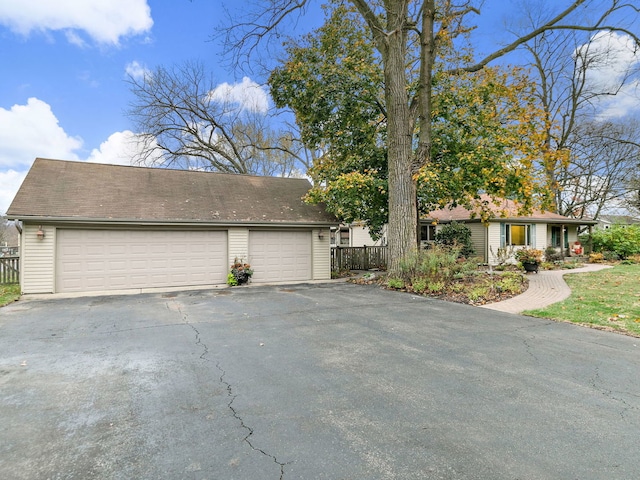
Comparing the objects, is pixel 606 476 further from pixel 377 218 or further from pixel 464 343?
pixel 377 218

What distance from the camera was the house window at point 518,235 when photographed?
18.1 meters

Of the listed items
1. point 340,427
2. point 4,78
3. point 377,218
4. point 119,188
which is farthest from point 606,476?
point 4,78

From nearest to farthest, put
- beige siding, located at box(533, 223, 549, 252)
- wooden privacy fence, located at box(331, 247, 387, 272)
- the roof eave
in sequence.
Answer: the roof eave < wooden privacy fence, located at box(331, 247, 387, 272) < beige siding, located at box(533, 223, 549, 252)

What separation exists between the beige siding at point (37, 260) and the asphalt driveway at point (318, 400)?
166 inches

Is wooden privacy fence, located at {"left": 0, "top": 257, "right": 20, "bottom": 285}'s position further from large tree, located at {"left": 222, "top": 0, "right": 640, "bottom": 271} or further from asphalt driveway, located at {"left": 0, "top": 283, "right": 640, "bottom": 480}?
large tree, located at {"left": 222, "top": 0, "right": 640, "bottom": 271}

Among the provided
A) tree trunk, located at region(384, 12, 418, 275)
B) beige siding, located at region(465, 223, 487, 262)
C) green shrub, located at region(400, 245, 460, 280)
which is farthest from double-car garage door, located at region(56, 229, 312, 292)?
beige siding, located at region(465, 223, 487, 262)

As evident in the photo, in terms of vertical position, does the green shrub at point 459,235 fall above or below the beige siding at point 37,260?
above

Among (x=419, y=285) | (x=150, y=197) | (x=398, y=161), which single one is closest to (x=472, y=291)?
(x=419, y=285)

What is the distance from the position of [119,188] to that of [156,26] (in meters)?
6.20

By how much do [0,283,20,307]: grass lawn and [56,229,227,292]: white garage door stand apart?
1.02m

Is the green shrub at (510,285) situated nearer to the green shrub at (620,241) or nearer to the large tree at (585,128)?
the green shrub at (620,241)

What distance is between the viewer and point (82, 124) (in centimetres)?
1556

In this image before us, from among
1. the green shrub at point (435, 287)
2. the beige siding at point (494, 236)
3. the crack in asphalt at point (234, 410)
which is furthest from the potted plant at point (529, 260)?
the crack in asphalt at point (234, 410)

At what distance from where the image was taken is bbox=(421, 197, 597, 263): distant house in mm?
17578
